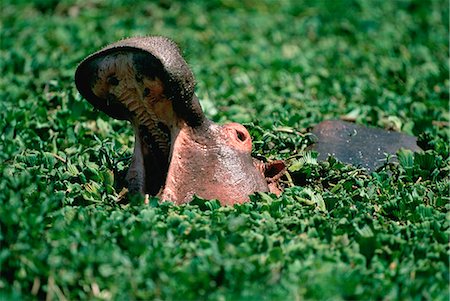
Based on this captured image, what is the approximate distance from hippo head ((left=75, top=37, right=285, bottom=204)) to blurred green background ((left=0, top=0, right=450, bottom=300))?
0.16 metres

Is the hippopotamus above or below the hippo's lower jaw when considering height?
below

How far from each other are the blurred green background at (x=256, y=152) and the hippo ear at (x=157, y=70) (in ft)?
1.16

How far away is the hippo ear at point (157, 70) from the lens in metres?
3.98

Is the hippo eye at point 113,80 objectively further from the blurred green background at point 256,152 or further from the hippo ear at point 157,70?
the blurred green background at point 256,152

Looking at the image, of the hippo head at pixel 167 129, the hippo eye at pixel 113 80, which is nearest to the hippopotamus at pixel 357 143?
the hippo head at pixel 167 129

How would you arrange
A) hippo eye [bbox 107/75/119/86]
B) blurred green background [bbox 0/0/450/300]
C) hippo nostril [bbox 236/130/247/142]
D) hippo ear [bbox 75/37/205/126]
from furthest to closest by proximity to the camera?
hippo nostril [bbox 236/130/247/142] → hippo eye [bbox 107/75/119/86] → hippo ear [bbox 75/37/205/126] → blurred green background [bbox 0/0/450/300]

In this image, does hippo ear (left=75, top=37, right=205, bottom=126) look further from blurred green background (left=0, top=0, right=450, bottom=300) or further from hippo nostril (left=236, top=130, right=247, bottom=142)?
blurred green background (left=0, top=0, right=450, bottom=300)

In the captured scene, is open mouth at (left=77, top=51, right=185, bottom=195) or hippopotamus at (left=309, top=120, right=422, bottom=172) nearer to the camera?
open mouth at (left=77, top=51, right=185, bottom=195)

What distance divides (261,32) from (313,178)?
355cm

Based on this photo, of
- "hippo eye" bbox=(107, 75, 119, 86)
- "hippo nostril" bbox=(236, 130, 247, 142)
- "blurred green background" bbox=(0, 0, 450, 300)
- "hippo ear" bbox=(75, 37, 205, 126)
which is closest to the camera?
"blurred green background" bbox=(0, 0, 450, 300)

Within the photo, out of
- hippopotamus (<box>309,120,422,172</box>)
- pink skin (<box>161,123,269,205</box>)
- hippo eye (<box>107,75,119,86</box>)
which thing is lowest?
hippopotamus (<box>309,120,422,172</box>)

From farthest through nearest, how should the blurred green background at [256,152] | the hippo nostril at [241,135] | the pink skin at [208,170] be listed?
the hippo nostril at [241,135] < the pink skin at [208,170] < the blurred green background at [256,152]

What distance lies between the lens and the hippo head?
404 centimetres

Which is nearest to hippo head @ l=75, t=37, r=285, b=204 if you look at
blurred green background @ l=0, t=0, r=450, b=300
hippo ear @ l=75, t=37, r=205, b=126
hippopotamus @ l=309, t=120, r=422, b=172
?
hippo ear @ l=75, t=37, r=205, b=126
